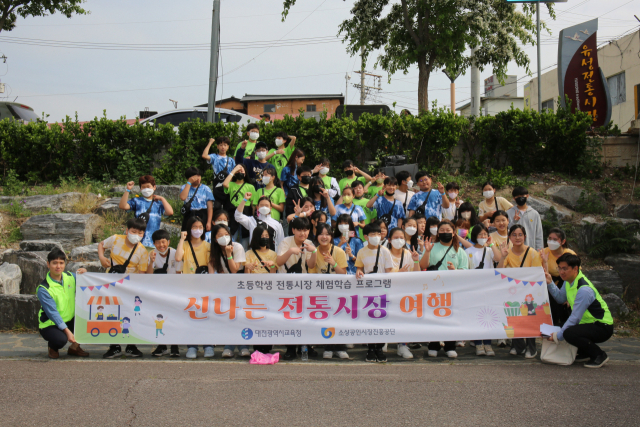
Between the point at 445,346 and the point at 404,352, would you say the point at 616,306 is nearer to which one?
the point at 445,346

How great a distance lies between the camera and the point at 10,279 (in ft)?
26.1

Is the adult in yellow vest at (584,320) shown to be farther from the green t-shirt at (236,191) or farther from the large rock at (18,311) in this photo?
the large rock at (18,311)

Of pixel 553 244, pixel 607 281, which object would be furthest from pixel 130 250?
pixel 607 281

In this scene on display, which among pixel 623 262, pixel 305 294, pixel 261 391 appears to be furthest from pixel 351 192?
pixel 623 262

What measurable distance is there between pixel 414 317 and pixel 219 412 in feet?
9.11

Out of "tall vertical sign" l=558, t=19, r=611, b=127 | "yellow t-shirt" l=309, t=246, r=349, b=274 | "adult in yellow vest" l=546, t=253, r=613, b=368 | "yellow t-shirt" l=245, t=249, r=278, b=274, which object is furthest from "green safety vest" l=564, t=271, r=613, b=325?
"tall vertical sign" l=558, t=19, r=611, b=127

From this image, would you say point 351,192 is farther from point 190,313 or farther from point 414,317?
point 190,313

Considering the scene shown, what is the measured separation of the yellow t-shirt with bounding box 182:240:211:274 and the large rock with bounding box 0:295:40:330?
9.14ft

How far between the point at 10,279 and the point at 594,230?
1018cm

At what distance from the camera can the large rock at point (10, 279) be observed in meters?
7.82

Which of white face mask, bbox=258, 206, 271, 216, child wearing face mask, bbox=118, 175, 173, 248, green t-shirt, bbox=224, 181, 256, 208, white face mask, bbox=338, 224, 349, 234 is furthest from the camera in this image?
green t-shirt, bbox=224, 181, 256, 208

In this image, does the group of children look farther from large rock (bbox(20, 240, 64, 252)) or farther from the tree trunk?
the tree trunk

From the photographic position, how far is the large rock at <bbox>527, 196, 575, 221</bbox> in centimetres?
1012

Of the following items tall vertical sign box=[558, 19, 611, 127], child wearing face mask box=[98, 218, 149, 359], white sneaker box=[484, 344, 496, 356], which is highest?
tall vertical sign box=[558, 19, 611, 127]
